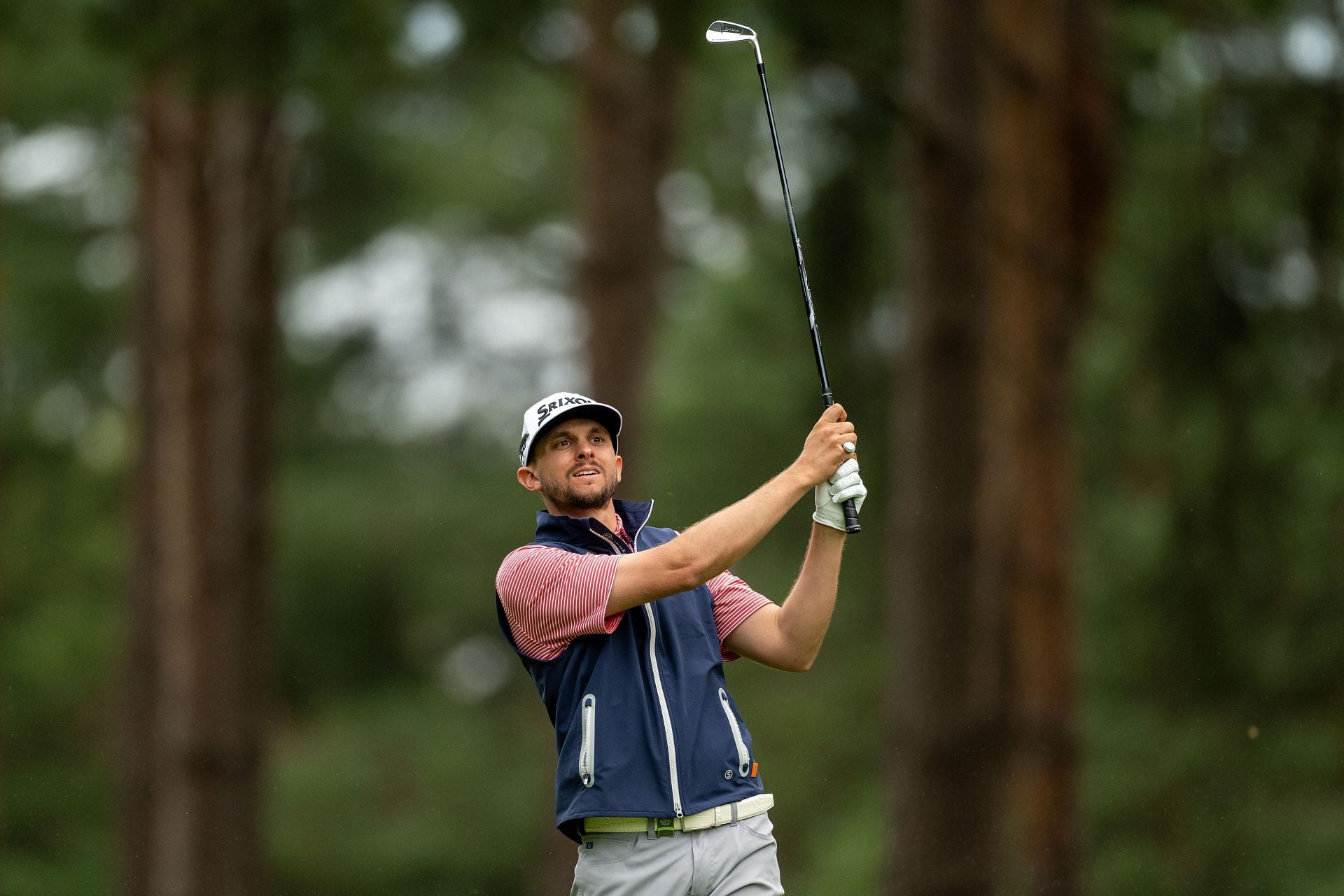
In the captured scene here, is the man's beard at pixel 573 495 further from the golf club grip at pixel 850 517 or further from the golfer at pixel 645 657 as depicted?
the golf club grip at pixel 850 517

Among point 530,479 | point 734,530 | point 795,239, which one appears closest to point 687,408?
point 795,239

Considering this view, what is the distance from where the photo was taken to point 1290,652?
43.0 ft

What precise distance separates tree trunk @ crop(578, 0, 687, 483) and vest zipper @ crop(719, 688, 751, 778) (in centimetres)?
849

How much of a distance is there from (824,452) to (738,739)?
68cm

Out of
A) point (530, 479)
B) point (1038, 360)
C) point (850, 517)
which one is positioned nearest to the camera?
point (850, 517)

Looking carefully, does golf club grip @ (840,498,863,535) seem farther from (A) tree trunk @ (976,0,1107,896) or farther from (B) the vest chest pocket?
(A) tree trunk @ (976,0,1107,896)

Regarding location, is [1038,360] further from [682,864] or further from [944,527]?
[682,864]

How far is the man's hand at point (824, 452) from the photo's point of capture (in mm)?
4160

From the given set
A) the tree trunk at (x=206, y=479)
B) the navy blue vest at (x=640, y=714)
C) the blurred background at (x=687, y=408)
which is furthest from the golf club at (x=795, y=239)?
the tree trunk at (x=206, y=479)

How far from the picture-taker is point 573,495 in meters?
4.36

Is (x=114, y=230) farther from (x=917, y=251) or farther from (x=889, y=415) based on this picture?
(x=917, y=251)

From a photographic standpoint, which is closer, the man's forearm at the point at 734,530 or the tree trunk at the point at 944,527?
the man's forearm at the point at 734,530

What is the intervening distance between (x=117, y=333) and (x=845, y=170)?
14.8 m

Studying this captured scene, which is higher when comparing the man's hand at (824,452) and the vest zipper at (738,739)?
the man's hand at (824,452)
